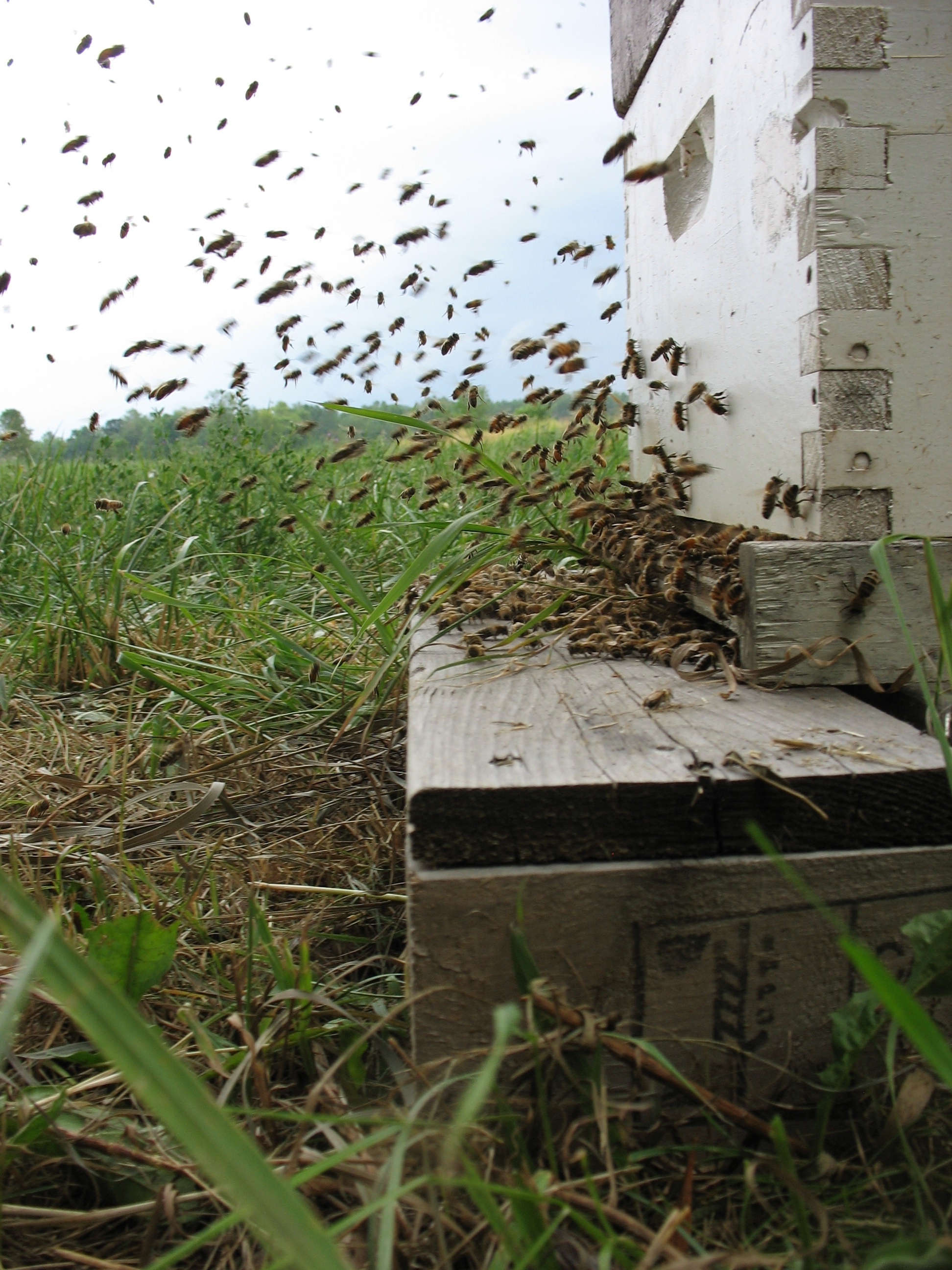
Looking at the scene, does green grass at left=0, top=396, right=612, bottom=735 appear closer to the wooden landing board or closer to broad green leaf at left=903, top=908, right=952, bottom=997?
the wooden landing board

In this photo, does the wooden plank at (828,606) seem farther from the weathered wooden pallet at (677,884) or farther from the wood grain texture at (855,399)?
the weathered wooden pallet at (677,884)

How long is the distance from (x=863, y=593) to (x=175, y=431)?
3.72m

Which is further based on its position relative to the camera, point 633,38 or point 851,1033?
point 633,38

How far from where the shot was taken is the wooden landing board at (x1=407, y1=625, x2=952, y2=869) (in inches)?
43.6

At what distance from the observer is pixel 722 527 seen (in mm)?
2400

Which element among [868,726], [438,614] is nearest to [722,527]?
[438,614]

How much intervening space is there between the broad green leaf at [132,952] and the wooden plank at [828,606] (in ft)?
3.53

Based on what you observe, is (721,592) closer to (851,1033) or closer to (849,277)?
(849,277)

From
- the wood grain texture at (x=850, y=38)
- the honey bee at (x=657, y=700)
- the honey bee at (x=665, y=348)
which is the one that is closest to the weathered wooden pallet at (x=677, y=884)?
the honey bee at (x=657, y=700)

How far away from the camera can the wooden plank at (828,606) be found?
159 cm

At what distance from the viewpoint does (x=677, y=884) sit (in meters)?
1.12

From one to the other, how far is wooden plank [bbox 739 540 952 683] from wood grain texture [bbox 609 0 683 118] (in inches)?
66.5

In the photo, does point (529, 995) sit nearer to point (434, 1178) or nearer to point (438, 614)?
point (434, 1178)

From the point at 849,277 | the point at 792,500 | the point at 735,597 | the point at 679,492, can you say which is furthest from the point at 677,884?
the point at 679,492
